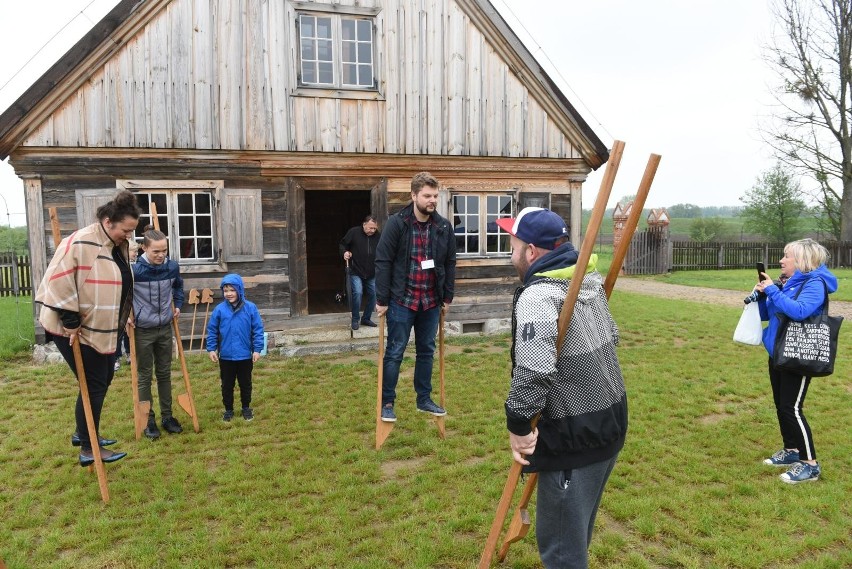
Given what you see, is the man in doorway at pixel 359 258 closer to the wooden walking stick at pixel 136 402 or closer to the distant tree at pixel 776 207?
the wooden walking stick at pixel 136 402

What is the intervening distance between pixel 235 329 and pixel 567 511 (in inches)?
155

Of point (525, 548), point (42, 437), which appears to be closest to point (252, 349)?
point (42, 437)

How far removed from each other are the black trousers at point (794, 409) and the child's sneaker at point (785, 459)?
7.4 inches

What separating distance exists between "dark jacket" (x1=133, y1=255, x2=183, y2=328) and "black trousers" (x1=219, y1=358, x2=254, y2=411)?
0.69 m

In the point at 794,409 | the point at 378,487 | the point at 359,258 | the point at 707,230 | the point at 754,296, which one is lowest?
the point at 378,487

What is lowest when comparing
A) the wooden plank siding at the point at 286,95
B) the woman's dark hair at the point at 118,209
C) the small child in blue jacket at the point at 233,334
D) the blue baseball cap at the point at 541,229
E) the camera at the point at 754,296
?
the small child in blue jacket at the point at 233,334

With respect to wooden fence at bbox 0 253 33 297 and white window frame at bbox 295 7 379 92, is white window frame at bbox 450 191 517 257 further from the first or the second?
wooden fence at bbox 0 253 33 297

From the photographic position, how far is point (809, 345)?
411cm

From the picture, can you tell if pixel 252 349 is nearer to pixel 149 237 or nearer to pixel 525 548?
pixel 149 237

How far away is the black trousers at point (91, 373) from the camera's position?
13.6 feet

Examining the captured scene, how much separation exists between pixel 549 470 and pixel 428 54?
821 cm

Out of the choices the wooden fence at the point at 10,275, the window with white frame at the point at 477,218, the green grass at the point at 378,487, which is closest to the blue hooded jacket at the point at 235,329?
the green grass at the point at 378,487

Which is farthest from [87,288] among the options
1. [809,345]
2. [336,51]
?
[336,51]

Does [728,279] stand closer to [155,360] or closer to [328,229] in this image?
[328,229]
